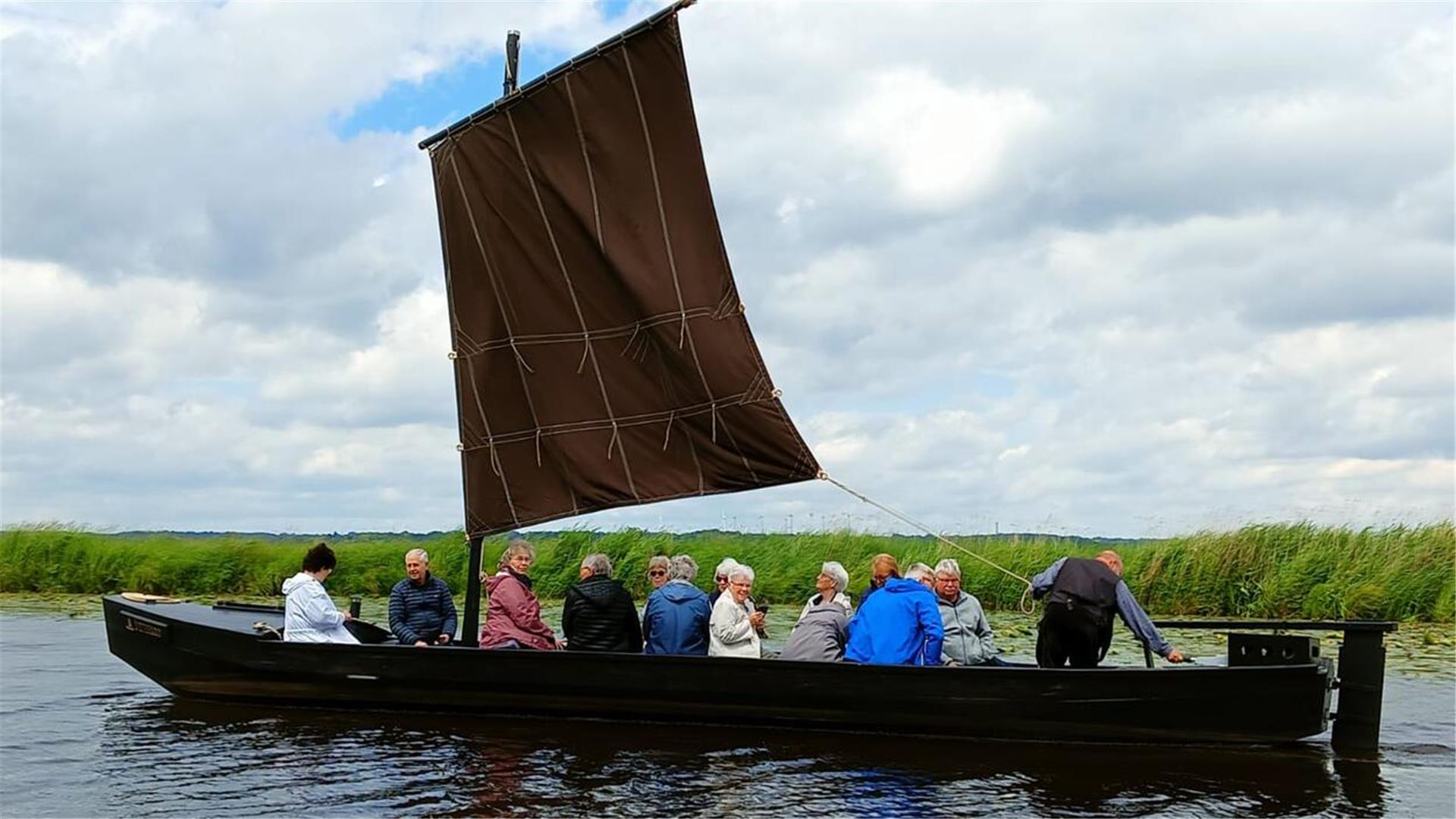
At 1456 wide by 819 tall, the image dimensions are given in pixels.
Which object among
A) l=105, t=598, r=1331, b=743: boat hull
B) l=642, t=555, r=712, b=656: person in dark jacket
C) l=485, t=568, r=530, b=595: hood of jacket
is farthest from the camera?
l=485, t=568, r=530, b=595: hood of jacket

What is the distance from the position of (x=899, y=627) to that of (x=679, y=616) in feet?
6.74

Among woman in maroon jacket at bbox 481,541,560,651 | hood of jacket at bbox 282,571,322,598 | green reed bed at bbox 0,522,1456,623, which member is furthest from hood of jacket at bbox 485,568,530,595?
green reed bed at bbox 0,522,1456,623

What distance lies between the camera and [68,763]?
1157 centimetres

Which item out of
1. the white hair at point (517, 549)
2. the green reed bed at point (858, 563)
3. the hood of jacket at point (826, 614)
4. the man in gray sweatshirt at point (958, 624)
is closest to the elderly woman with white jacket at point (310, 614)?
the white hair at point (517, 549)

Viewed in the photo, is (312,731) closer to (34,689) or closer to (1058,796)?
(34,689)

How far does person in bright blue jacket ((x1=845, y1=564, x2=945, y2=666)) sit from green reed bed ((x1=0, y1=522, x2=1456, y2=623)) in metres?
11.2

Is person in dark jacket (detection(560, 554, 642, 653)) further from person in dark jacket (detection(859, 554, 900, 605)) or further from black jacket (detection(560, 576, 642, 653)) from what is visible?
person in dark jacket (detection(859, 554, 900, 605))

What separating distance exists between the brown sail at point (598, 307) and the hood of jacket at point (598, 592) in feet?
4.45

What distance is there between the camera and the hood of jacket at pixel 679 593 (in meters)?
12.9

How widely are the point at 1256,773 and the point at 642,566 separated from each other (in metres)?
15.0

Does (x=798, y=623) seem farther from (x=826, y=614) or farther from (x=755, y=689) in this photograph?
(x=755, y=689)

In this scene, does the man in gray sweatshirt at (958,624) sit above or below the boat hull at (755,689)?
above

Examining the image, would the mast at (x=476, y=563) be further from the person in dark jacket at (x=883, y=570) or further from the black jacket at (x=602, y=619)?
the person in dark jacket at (x=883, y=570)

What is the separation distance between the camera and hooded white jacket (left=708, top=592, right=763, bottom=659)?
12.7 m
